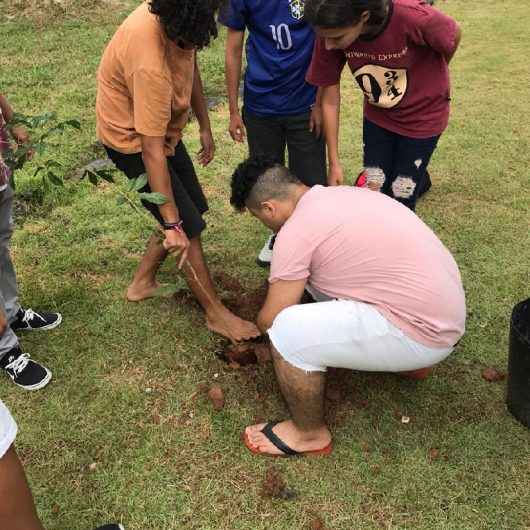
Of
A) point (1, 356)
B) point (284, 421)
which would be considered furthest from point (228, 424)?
point (1, 356)

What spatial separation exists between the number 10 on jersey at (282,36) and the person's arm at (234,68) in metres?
0.22

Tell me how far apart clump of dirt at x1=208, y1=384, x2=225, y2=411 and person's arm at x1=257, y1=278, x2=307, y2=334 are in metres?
0.50

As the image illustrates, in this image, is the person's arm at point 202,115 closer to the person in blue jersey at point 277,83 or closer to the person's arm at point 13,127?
the person in blue jersey at point 277,83

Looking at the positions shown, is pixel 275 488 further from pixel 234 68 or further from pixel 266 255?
pixel 234 68

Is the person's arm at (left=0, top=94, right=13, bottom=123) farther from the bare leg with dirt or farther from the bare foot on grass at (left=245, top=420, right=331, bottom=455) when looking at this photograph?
the bare foot on grass at (left=245, top=420, right=331, bottom=455)

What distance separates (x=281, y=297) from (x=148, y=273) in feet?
4.00

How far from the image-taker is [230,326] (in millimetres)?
2785

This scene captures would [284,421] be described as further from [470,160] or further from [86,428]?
[470,160]

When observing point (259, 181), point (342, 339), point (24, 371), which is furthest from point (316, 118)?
point (24, 371)

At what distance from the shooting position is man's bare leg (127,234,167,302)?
297 cm

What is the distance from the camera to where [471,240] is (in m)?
3.46

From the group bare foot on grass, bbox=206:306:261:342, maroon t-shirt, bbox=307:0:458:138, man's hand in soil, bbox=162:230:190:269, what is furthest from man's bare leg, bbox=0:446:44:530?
maroon t-shirt, bbox=307:0:458:138

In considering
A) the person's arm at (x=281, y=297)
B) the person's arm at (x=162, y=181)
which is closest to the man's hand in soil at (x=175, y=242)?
the person's arm at (x=162, y=181)

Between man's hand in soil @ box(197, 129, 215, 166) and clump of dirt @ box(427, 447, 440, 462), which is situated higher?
man's hand in soil @ box(197, 129, 215, 166)
